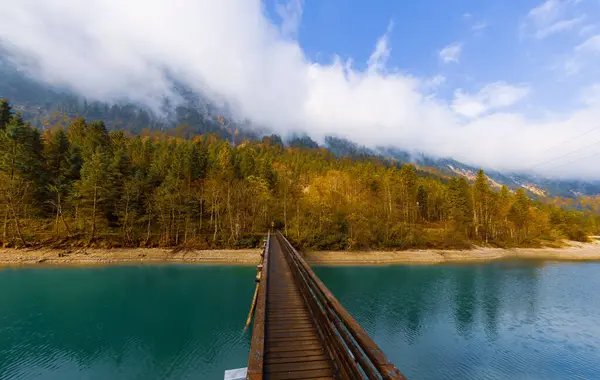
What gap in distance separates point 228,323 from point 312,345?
1107cm

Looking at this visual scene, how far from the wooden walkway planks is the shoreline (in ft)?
83.3

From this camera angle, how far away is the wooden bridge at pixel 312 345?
13.0 ft

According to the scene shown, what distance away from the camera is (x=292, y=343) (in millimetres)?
6480

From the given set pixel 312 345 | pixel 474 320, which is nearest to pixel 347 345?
pixel 312 345

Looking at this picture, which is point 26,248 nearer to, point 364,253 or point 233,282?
point 233,282

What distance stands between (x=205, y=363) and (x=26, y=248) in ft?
119

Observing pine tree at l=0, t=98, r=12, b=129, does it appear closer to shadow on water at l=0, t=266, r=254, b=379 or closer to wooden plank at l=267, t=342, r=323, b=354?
shadow on water at l=0, t=266, r=254, b=379

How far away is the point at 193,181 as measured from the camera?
4653 cm

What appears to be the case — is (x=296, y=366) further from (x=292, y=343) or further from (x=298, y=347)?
(x=292, y=343)

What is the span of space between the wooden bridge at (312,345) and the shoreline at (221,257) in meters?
26.8

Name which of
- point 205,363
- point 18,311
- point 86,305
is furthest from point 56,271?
point 205,363

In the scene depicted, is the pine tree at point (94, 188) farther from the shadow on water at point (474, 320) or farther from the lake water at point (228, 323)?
the shadow on water at point (474, 320)

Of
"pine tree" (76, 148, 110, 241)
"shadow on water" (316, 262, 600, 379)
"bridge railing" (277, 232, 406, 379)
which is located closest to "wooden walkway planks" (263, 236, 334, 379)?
"bridge railing" (277, 232, 406, 379)

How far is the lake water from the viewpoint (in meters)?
11.7
